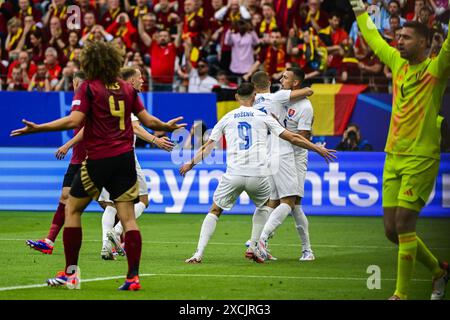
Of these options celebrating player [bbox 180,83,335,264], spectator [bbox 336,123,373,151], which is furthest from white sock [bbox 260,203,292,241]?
spectator [bbox 336,123,373,151]

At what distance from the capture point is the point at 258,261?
45.5 feet

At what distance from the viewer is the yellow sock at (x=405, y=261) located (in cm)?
980

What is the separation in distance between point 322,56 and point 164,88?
3655mm

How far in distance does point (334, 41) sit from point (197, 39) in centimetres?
347

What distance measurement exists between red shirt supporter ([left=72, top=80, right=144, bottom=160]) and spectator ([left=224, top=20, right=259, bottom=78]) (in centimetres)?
1364

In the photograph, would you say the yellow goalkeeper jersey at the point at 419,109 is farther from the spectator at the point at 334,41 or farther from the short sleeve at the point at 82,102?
the spectator at the point at 334,41

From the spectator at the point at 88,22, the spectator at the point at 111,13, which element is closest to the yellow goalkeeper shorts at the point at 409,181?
the spectator at the point at 88,22

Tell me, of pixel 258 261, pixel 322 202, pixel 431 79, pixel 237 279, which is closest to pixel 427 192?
pixel 431 79

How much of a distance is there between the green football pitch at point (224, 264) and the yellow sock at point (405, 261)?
24.2 inches

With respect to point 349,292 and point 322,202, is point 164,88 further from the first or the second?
point 349,292

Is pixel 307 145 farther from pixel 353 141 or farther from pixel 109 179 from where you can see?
pixel 353 141

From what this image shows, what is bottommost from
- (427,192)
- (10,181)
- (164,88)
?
(10,181)

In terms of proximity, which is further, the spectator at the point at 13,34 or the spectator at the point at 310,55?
the spectator at the point at 13,34

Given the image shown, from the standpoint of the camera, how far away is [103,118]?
10.6m
